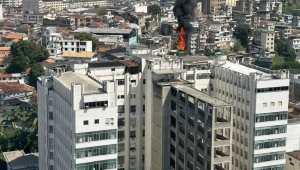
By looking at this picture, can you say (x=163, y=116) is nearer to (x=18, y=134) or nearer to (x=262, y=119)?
(x=262, y=119)

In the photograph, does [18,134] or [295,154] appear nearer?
[295,154]

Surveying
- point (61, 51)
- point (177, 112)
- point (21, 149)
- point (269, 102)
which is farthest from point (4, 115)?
point (269, 102)

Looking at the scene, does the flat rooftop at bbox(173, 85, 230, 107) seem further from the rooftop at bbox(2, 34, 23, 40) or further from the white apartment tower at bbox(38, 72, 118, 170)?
the rooftop at bbox(2, 34, 23, 40)

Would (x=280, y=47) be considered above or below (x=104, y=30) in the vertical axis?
below

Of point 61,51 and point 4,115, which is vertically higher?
point 61,51

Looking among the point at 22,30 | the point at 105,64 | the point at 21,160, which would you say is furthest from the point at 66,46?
the point at 105,64

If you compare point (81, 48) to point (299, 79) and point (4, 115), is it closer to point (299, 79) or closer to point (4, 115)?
point (4, 115)

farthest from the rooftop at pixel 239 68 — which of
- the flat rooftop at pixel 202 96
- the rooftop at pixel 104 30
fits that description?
the rooftop at pixel 104 30
